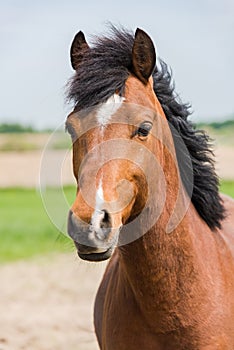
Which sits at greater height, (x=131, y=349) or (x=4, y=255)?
(x=131, y=349)

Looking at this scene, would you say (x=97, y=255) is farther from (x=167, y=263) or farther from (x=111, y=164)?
(x=167, y=263)

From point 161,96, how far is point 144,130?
1.82ft

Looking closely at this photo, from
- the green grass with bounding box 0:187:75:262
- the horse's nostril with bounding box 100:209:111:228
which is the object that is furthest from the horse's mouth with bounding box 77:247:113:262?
the green grass with bounding box 0:187:75:262

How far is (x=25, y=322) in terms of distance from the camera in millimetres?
8891

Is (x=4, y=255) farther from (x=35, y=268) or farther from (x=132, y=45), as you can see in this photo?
(x=132, y=45)

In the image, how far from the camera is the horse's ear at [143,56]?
12.2ft

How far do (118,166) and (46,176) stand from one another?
2.58ft

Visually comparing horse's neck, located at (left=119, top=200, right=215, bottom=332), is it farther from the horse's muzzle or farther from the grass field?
the grass field

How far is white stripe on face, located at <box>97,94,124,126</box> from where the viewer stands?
136 inches

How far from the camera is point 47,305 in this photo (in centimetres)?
991

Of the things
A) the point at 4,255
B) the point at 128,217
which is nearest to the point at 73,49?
the point at 128,217

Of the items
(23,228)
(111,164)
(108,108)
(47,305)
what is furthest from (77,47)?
(23,228)

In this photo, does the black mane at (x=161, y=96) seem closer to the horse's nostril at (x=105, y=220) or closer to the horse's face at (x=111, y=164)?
the horse's face at (x=111, y=164)

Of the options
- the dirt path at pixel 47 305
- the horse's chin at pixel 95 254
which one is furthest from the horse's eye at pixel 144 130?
the dirt path at pixel 47 305
